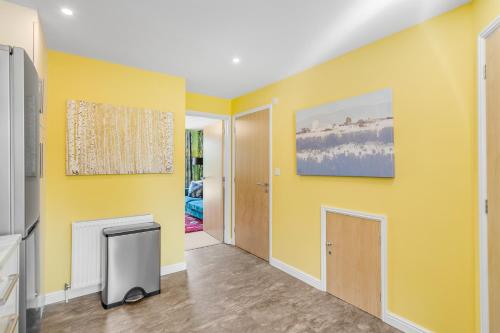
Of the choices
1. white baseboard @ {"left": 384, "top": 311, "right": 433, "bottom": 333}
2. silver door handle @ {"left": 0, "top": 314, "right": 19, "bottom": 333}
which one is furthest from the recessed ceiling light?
white baseboard @ {"left": 384, "top": 311, "right": 433, "bottom": 333}

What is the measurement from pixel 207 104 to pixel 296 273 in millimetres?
2704

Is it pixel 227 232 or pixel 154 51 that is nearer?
pixel 154 51

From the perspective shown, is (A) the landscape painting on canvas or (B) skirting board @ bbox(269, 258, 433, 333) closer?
(B) skirting board @ bbox(269, 258, 433, 333)

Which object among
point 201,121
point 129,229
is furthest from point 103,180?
point 201,121

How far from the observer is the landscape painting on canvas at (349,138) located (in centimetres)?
214

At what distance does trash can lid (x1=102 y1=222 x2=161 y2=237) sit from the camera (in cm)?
243

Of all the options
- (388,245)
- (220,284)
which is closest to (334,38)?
(388,245)

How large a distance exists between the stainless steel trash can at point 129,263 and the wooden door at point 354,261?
1.79m

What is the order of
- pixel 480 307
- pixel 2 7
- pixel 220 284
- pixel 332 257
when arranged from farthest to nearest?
pixel 220 284
pixel 332 257
pixel 2 7
pixel 480 307

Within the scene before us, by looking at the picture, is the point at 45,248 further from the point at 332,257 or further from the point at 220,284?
the point at 332,257

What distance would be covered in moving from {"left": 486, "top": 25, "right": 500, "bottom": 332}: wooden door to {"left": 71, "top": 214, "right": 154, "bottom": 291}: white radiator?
10.2ft

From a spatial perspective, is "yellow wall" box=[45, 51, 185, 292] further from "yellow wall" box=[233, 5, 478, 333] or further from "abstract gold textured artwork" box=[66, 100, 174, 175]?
"yellow wall" box=[233, 5, 478, 333]

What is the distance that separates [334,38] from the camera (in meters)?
2.21

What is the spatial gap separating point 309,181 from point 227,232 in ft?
6.47
